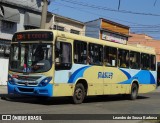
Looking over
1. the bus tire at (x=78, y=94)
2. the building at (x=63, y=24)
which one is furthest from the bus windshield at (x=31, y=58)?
the building at (x=63, y=24)

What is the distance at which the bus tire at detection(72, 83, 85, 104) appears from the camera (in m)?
18.4

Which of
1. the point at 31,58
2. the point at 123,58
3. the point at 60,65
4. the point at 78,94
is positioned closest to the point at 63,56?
the point at 60,65

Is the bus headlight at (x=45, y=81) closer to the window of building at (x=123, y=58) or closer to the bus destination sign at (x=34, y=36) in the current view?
the bus destination sign at (x=34, y=36)

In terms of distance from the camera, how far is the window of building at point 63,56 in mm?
17172

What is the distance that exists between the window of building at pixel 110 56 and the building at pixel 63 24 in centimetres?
1555

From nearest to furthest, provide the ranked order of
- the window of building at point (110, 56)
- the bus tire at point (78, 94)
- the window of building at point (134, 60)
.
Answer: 1. the bus tire at point (78, 94)
2. the window of building at point (110, 56)
3. the window of building at point (134, 60)

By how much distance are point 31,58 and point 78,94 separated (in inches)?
105

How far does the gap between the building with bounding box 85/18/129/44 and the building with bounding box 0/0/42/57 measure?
1239 cm

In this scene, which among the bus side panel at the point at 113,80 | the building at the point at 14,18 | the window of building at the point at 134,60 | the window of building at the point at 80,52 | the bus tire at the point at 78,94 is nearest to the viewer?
the window of building at the point at 80,52

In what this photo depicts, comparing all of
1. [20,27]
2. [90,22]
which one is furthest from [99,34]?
[20,27]

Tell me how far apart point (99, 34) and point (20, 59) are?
Answer: 27.4 metres

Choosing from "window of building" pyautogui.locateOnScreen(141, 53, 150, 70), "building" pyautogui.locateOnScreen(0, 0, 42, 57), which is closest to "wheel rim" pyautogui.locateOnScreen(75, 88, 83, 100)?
"window of building" pyautogui.locateOnScreen(141, 53, 150, 70)

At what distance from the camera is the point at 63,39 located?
57.5ft

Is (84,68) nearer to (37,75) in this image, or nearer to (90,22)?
(37,75)
